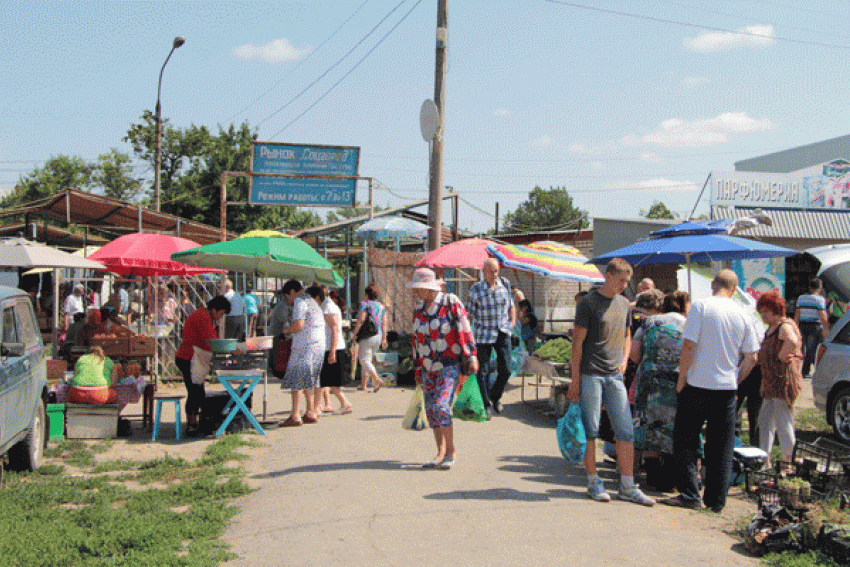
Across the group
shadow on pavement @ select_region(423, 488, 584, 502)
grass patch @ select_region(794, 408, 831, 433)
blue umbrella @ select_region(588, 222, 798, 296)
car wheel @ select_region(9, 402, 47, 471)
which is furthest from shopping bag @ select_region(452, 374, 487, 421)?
grass patch @ select_region(794, 408, 831, 433)

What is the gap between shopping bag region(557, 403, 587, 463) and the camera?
19.7ft

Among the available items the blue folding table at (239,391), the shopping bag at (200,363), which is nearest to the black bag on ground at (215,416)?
the blue folding table at (239,391)

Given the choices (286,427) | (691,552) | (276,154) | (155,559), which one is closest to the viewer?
(155,559)

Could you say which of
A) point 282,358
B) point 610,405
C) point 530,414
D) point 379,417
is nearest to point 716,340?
point 610,405

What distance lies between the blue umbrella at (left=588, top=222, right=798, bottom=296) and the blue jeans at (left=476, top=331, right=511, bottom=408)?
186 centimetres

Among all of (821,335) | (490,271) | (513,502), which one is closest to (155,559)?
(513,502)

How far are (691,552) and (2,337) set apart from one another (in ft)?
18.8

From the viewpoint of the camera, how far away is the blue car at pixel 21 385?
20.1 ft

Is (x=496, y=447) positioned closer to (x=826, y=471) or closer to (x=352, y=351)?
(x=826, y=471)

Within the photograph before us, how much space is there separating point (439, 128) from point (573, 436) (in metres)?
8.14

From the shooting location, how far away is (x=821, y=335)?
13.3m

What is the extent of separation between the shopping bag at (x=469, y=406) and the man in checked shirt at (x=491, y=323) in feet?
8.43

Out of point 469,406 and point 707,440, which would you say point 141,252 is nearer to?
point 469,406

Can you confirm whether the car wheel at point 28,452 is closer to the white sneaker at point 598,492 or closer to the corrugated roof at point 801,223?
the white sneaker at point 598,492
